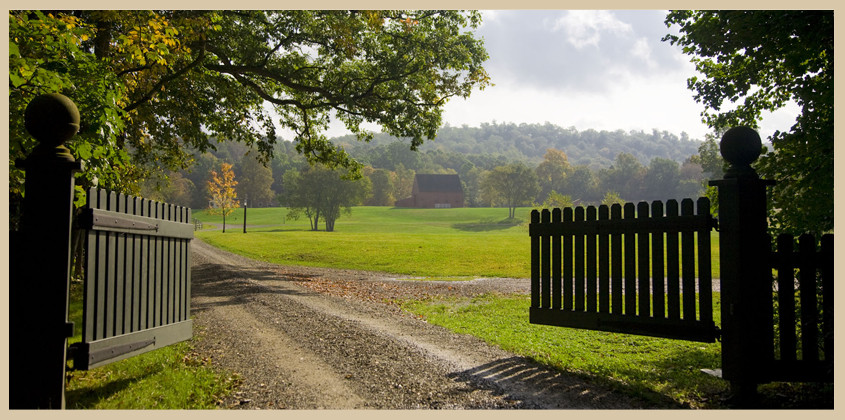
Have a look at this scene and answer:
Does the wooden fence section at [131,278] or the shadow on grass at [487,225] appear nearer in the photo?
the wooden fence section at [131,278]

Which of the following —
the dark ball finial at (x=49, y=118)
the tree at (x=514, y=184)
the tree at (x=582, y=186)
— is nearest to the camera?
the dark ball finial at (x=49, y=118)

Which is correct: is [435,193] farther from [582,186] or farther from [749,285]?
[749,285]

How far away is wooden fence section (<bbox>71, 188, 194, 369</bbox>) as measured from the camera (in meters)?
4.69

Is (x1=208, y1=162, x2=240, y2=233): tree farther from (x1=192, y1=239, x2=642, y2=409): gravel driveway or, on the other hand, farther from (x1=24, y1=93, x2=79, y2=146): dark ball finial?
(x1=24, y1=93, x2=79, y2=146): dark ball finial

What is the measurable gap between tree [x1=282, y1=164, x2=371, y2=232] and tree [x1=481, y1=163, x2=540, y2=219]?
34317mm

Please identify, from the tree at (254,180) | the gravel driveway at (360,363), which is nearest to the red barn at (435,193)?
the tree at (254,180)

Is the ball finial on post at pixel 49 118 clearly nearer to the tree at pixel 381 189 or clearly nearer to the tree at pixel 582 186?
the tree at pixel 381 189

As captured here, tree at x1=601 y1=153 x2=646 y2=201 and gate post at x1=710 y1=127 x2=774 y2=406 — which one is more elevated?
tree at x1=601 y1=153 x2=646 y2=201

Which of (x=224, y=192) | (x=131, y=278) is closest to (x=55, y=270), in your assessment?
(x=131, y=278)

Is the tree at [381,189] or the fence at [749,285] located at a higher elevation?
the tree at [381,189]

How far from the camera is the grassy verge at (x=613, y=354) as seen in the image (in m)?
5.37

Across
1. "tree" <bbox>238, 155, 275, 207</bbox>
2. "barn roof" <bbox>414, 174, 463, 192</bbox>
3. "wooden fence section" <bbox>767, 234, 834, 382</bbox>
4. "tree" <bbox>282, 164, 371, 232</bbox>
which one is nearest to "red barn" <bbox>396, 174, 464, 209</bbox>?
"barn roof" <bbox>414, 174, 463, 192</bbox>

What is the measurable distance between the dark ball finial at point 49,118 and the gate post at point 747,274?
6027 millimetres

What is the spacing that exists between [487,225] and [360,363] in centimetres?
7027
